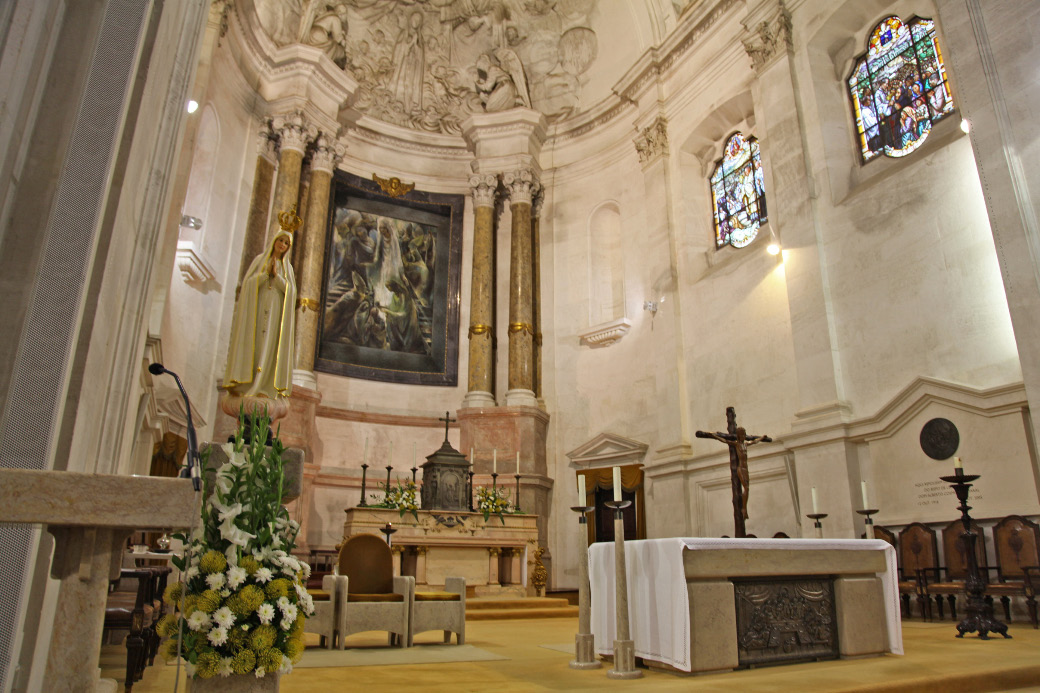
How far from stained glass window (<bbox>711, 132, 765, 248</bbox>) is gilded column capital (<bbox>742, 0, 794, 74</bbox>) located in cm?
164

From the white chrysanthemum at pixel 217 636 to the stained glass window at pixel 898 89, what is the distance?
34.3ft

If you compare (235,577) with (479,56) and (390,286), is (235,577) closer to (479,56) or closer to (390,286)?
(390,286)

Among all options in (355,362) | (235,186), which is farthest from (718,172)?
(235,186)

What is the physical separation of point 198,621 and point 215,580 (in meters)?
0.16

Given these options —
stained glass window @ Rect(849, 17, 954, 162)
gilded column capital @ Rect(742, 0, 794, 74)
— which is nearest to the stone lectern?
stained glass window @ Rect(849, 17, 954, 162)

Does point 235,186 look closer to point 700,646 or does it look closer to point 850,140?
point 850,140

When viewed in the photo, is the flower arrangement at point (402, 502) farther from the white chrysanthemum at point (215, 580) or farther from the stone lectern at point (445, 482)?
the white chrysanthemum at point (215, 580)

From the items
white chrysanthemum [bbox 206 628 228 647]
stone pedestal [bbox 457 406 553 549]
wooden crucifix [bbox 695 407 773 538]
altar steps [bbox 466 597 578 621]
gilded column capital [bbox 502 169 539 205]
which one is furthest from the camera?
gilded column capital [bbox 502 169 539 205]

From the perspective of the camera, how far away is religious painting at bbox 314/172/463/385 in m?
15.0

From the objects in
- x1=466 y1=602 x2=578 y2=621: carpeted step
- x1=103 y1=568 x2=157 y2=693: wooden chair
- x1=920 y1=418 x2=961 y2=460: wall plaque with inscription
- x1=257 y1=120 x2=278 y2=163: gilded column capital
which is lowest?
x1=466 y1=602 x2=578 y2=621: carpeted step

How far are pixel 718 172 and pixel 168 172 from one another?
11.6 m

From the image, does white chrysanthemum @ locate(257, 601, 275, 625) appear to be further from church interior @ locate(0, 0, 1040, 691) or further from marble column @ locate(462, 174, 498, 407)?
marble column @ locate(462, 174, 498, 407)

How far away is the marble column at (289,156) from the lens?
45.4 feet

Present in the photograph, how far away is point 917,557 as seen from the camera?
8.12 m
